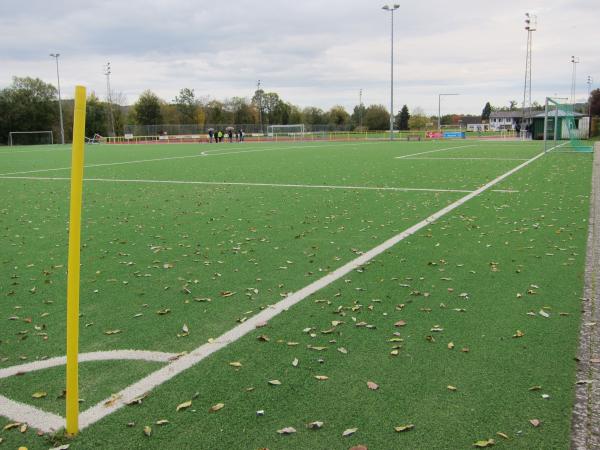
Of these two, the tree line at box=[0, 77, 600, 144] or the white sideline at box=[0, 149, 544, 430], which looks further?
the tree line at box=[0, 77, 600, 144]

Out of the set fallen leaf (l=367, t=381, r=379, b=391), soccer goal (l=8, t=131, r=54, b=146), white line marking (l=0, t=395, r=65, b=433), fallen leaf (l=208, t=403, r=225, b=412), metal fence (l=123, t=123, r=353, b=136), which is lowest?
white line marking (l=0, t=395, r=65, b=433)

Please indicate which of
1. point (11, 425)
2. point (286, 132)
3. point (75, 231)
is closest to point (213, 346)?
point (11, 425)

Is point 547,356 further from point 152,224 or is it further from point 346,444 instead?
point 152,224

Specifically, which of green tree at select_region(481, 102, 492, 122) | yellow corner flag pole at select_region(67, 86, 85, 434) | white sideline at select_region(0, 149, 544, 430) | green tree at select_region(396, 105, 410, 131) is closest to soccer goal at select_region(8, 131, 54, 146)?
white sideline at select_region(0, 149, 544, 430)

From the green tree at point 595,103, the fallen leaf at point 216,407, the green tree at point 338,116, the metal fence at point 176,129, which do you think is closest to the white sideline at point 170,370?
the fallen leaf at point 216,407

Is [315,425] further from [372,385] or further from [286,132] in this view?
[286,132]

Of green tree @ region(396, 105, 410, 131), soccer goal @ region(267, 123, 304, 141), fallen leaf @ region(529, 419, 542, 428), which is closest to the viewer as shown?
fallen leaf @ region(529, 419, 542, 428)

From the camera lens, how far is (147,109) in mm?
89062

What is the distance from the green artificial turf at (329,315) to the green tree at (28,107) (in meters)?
65.7

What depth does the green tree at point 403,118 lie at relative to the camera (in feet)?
379

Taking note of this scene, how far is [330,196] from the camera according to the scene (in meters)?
12.9

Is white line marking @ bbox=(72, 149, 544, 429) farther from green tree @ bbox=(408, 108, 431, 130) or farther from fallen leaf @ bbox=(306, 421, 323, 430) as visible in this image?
green tree @ bbox=(408, 108, 431, 130)

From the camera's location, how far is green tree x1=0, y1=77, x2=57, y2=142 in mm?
68375

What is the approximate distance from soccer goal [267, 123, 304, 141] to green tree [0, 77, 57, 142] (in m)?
27.4
